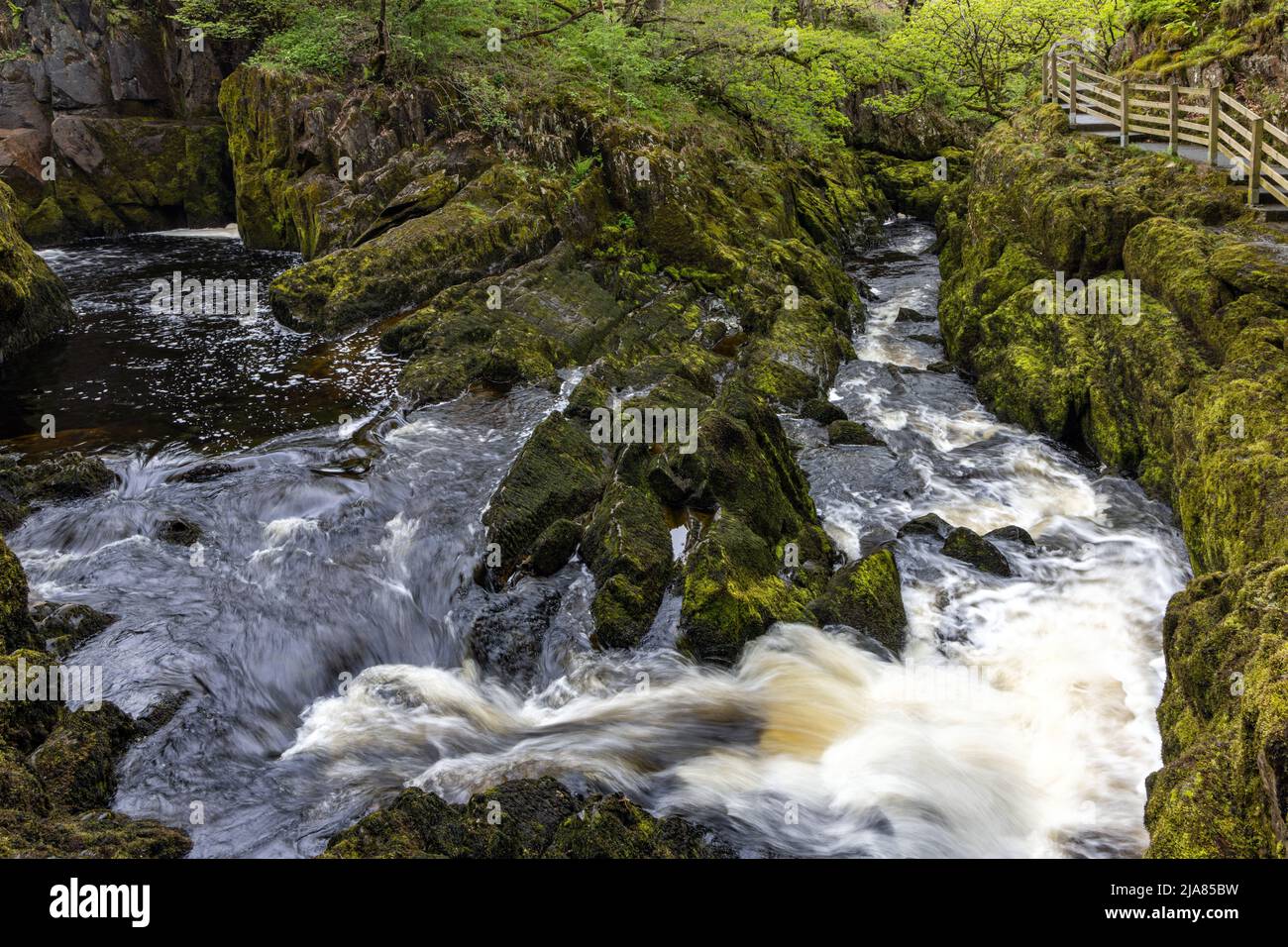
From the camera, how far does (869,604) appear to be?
1008cm

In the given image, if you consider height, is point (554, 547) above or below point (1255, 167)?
below

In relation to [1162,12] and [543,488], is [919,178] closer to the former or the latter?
[1162,12]

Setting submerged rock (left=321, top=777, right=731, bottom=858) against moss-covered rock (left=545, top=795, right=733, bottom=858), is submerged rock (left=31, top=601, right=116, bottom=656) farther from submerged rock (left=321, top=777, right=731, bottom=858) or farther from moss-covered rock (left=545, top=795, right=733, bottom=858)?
moss-covered rock (left=545, top=795, right=733, bottom=858)

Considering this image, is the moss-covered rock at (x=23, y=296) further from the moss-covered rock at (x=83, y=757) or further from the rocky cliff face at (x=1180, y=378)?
the rocky cliff face at (x=1180, y=378)

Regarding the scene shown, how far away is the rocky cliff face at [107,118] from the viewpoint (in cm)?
2588

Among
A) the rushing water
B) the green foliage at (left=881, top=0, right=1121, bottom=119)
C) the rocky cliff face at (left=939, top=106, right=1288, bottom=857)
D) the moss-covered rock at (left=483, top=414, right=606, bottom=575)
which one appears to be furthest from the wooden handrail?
the moss-covered rock at (left=483, top=414, right=606, bottom=575)

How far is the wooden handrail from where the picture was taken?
45.6 feet

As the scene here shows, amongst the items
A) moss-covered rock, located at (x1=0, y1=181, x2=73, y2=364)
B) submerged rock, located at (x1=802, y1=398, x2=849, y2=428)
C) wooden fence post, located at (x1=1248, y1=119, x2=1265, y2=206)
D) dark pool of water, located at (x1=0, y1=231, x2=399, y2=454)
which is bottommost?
submerged rock, located at (x1=802, y1=398, x2=849, y2=428)

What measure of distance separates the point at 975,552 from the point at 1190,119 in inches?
445

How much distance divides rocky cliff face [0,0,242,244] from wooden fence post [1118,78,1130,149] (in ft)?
81.3

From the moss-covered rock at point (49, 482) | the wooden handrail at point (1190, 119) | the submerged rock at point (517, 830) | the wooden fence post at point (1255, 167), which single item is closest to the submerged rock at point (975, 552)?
the submerged rock at point (517, 830)

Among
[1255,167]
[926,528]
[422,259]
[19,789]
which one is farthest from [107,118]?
[1255,167]

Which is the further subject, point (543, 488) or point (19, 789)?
point (543, 488)

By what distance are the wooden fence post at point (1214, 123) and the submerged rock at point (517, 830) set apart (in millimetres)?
15584
